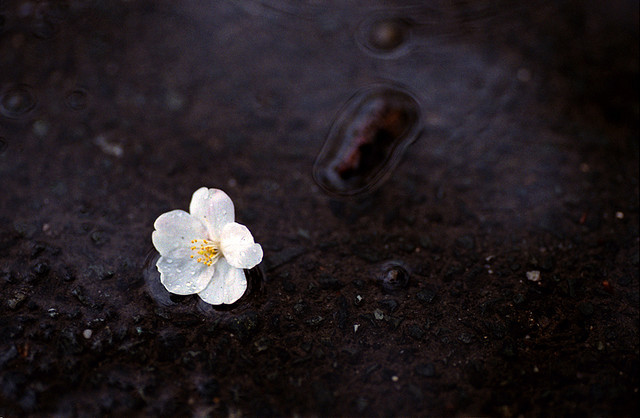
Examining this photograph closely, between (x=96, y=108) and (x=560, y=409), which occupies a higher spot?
(x=96, y=108)

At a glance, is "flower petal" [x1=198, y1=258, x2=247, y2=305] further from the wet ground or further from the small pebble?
the small pebble

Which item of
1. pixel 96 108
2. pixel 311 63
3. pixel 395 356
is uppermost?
pixel 311 63

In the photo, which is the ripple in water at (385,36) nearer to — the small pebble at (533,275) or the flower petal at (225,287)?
the small pebble at (533,275)

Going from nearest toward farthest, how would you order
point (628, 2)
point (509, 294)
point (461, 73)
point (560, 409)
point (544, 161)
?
point (560, 409) < point (509, 294) < point (544, 161) < point (461, 73) < point (628, 2)

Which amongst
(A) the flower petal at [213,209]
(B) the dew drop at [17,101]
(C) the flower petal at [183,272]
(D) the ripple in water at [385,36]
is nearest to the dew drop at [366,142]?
(D) the ripple in water at [385,36]

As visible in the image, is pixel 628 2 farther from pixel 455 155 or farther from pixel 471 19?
pixel 455 155

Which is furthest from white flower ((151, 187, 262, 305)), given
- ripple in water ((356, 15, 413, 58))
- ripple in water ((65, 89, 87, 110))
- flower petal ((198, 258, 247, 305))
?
ripple in water ((356, 15, 413, 58))

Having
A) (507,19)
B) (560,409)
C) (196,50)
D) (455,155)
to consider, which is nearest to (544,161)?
(455,155)
